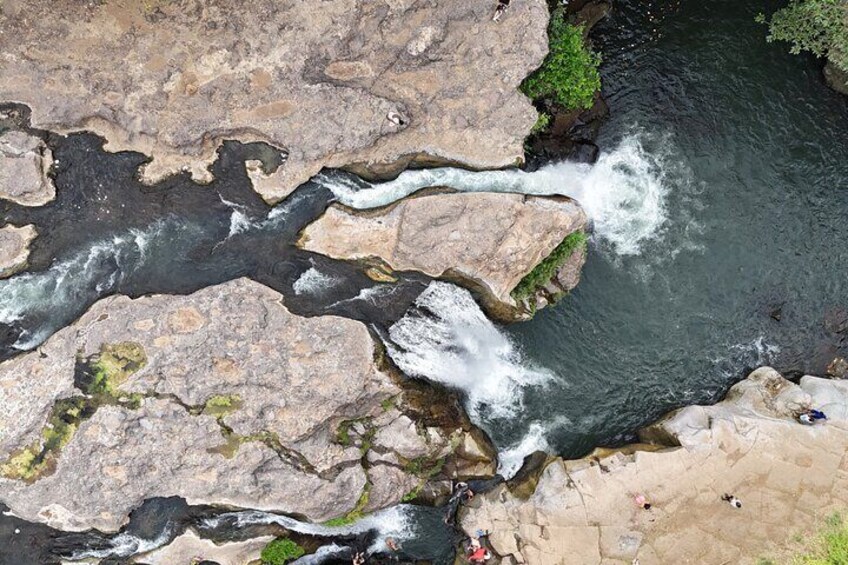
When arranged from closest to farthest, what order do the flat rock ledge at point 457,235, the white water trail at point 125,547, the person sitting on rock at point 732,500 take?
1. the flat rock ledge at point 457,235
2. the white water trail at point 125,547
3. the person sitting on rock at point 732,500

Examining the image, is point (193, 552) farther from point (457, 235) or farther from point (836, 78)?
point (836, 78)

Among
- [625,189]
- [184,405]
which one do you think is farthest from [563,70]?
[184,405]

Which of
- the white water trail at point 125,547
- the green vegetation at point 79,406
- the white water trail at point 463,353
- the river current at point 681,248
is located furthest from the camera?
the river current at point 681,248

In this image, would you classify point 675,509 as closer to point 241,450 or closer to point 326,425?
point 326,425

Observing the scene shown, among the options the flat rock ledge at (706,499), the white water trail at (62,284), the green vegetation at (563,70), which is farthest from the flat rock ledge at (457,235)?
the flat rock ledge at (706,499)

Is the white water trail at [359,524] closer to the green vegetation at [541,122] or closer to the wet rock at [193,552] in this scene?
the wet rock at [193,552]

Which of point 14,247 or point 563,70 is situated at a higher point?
point 563,70

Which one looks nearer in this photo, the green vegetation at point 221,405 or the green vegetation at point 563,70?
the green vegetation at point 221,405
